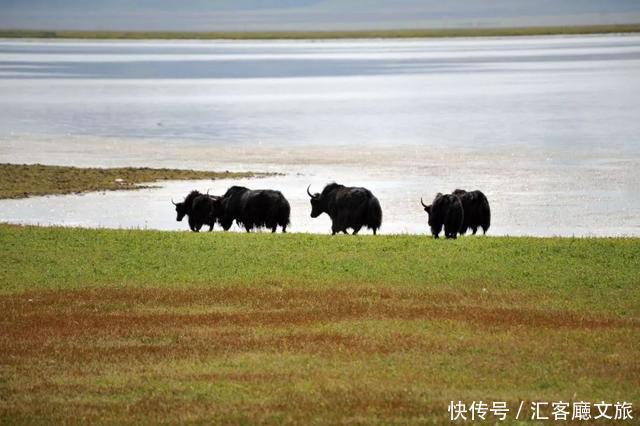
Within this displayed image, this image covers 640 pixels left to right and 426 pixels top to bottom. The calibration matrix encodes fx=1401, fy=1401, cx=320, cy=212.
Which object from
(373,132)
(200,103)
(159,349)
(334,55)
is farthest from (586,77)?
(159,349)

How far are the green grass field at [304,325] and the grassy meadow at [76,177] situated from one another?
27.6 feet

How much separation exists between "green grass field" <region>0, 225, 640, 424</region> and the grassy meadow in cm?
841

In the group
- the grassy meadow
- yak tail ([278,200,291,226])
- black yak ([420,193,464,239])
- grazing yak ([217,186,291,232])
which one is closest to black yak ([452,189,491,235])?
black yak ([420,193,464,239])

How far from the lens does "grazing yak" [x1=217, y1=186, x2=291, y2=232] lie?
2203 cm

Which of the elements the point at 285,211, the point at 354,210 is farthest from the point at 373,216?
the point at 285,211

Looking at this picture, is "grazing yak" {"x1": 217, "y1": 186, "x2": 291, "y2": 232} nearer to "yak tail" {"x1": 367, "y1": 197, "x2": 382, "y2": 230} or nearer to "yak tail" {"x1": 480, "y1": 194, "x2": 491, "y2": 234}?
"yak tail" {"x1": 367, "y1": 197, "x2": 382, "y2": 230}

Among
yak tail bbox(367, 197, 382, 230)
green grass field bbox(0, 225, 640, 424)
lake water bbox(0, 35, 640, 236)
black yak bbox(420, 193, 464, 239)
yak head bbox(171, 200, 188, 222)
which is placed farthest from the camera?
lake water bbox(0, 35, 640, 236)

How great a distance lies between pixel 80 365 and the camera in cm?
1169

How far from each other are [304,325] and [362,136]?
29265mm

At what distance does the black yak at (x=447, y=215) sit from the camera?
64.1ft

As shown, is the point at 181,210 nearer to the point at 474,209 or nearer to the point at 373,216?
the point at 373,216

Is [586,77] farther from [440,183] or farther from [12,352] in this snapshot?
[12,352]

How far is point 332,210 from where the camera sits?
857 inches

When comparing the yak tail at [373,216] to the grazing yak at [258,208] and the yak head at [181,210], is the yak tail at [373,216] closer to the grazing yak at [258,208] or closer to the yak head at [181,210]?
the grazing yak at [258,208]
